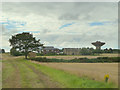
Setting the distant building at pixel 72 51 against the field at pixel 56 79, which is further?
the distant building at pixel 72 51

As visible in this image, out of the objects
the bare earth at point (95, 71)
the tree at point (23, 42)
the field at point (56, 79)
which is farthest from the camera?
the tree at point (23, 42)

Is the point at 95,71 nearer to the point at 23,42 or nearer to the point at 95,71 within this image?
the point at 95,71

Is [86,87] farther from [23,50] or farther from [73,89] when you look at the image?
[23,50]

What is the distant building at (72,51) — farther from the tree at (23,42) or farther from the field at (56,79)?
the field at (56,79)

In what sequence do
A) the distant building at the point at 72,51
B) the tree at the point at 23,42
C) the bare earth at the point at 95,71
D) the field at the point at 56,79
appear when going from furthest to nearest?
1. the distant building at the point at 72,51
2. the tree at the point at 23,42
3. the bare earth at the point at 95,71
4. the field at the point at 56,79

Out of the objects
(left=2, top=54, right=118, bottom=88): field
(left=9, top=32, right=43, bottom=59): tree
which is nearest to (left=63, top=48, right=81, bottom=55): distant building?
(left=9, top=32, right=43, bottom=59): tree

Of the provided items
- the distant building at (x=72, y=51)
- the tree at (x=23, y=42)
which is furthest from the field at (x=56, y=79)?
the distant building at (x=72, y=51)

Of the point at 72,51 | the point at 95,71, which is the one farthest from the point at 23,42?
the point at 72,51

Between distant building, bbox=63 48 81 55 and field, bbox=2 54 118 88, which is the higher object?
distant building, bbox=63 48 81 55

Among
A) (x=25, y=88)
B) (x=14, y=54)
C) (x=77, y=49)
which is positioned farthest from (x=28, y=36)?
(x=77, y=49)

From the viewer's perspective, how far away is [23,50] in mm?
65375

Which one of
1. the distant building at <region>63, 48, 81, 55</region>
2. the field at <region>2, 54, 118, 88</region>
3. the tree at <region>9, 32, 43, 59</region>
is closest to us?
the field at <region>2, 54, 118, 88</region>

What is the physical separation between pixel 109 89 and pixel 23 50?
57.6 meters

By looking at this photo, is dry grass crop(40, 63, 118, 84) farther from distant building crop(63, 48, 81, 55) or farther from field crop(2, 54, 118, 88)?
distant building crop(63, 48, 81, 55)
